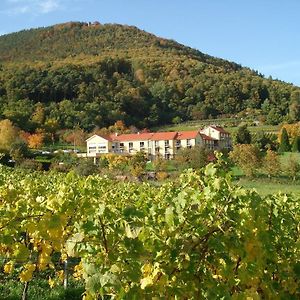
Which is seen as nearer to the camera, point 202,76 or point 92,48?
point 202,76

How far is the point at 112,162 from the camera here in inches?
2018

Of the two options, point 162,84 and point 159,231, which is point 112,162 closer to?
point 159,231

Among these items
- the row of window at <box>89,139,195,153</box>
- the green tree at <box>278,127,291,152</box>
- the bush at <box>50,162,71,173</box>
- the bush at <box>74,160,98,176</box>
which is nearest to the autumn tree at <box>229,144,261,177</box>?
the green tree at <box>278,127,291,152</box>

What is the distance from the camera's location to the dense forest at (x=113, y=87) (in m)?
81.6

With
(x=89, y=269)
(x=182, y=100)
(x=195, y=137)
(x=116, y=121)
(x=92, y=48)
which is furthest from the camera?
(x=92, y=48)

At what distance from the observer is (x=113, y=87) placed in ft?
341

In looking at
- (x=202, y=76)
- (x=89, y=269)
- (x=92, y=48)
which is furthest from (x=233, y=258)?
(x=92, y=48)

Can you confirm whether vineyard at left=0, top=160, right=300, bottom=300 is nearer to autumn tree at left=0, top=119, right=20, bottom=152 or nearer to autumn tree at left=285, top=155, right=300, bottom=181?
autumn tree at left=285, top=155, right=300, bottom=181

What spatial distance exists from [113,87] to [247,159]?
193ft

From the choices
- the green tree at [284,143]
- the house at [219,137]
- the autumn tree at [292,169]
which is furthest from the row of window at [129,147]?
the autumn tree at [292,169]

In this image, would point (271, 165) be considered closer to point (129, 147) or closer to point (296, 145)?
point (296, 145)

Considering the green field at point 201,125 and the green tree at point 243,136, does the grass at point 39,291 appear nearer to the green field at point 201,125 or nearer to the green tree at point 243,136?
the green tree at point 243,136

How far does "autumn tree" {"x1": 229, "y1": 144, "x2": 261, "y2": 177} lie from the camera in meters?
47.9

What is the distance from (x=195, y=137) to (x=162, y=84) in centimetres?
4007
